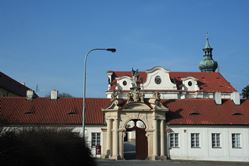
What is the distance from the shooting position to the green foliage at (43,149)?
44.3 feet

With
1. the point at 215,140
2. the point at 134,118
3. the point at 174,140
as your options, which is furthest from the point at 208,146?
the point at 134,118

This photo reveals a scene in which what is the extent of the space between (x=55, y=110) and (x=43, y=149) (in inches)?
1221

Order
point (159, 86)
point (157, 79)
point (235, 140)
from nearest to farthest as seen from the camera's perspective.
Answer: point (235, 140), point (159, 86), point (157, 79)

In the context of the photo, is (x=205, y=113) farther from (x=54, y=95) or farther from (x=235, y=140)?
(x=54, y=95)

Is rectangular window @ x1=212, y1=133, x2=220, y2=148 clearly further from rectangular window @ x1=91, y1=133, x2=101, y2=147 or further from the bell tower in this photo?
the bell tower

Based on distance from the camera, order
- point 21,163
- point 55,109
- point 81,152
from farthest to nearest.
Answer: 1. point 55,109
2. point 81,152
3. point 21,163

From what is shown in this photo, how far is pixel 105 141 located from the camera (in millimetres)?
44031

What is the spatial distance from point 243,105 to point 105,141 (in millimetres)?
16770

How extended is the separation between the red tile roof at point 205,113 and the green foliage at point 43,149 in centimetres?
2358

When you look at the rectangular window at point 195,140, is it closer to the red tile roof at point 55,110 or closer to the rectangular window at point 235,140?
the rectangular window at point 235,140

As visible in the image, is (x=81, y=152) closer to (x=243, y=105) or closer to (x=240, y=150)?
(x=240, y=150)

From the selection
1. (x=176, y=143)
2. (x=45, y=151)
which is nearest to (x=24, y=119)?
(x=176, y=143)

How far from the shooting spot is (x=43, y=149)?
635 inches

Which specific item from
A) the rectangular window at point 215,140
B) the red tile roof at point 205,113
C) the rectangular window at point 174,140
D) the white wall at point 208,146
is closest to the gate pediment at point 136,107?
the red tile roof at point 205,113
